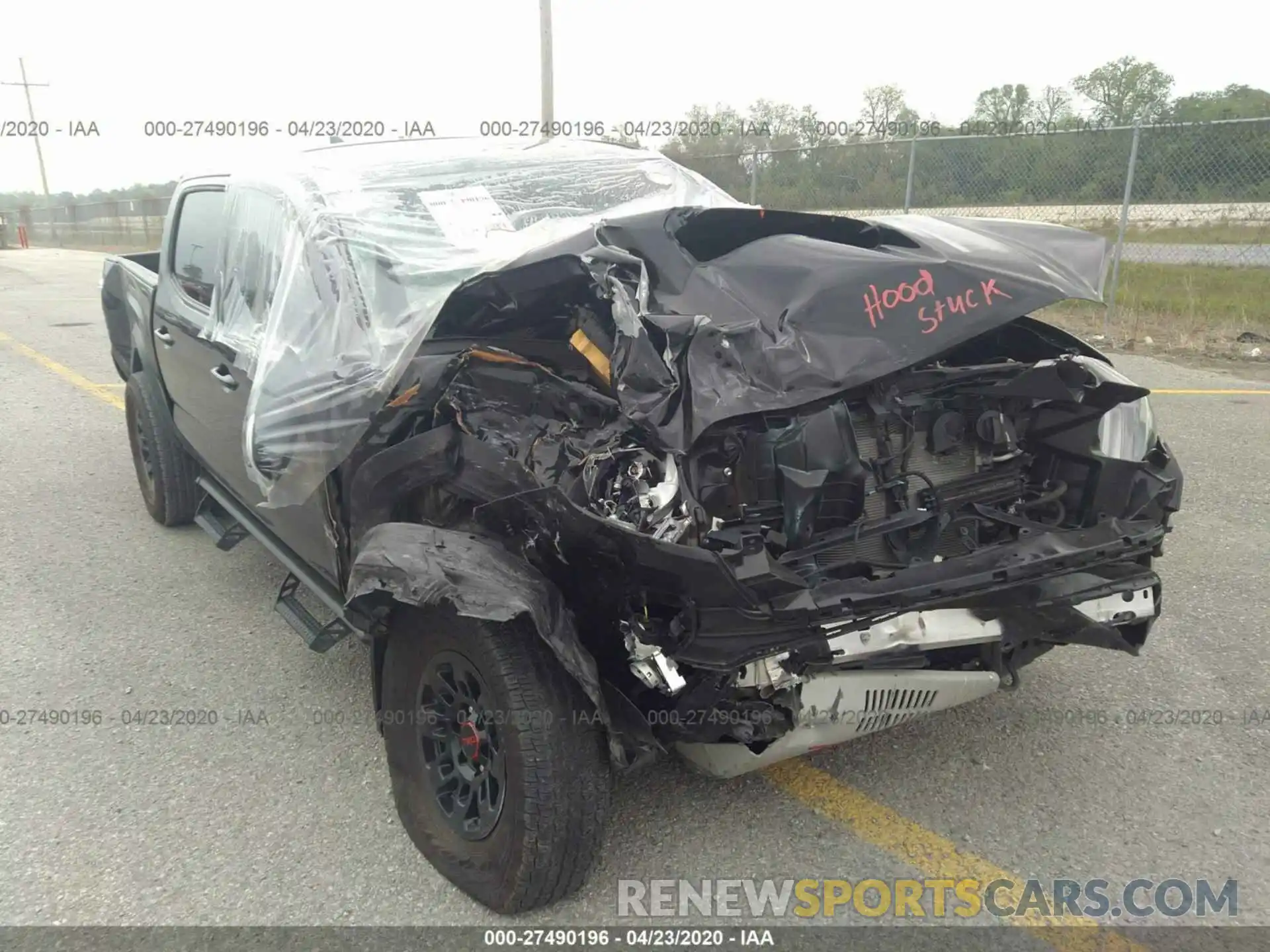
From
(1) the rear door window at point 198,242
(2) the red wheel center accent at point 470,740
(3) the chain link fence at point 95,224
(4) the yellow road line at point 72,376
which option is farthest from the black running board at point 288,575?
(3) the chain link fence at point 95,224

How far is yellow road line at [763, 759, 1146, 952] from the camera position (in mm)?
2277

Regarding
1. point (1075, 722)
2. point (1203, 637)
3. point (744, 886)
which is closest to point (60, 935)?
point (744, 886)

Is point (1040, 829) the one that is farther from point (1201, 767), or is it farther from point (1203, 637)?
point (1203, 637)

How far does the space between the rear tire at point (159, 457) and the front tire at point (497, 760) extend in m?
2.76

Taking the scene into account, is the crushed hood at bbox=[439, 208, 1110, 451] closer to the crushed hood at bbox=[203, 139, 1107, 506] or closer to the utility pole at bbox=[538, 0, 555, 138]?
the crushed hood at bbox=[203, 139, 1107, 506]

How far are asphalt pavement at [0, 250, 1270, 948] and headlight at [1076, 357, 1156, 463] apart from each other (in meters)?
0.94

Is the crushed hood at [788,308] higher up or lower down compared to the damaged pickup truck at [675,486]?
higher up

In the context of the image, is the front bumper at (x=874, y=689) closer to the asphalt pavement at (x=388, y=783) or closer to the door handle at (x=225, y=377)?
the asphalt pavement at (x=388, y=783)

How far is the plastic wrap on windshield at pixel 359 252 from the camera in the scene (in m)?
2.79

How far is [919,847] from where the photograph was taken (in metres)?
2.58

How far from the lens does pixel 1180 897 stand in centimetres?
239

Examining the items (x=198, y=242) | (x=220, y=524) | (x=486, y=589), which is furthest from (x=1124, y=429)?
(x=198, y=242)

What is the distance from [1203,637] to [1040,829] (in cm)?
149

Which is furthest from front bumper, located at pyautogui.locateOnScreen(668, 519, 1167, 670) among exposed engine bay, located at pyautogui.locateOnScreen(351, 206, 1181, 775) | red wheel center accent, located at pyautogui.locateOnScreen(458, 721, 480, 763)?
red wheel center accent, located at pyautogui.locateOnScreen(458, 721, 480, 763)
